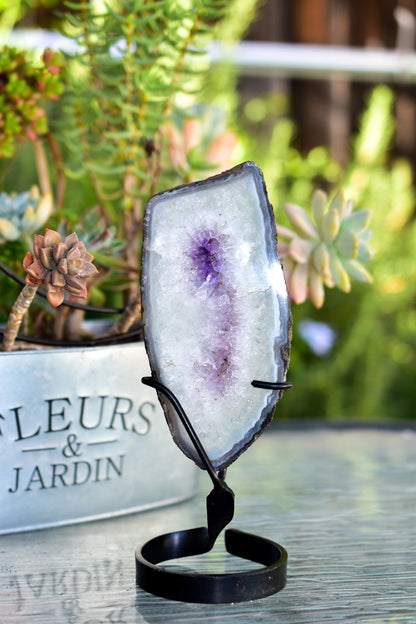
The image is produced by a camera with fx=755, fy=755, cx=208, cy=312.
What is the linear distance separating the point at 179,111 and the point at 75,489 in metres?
0.31

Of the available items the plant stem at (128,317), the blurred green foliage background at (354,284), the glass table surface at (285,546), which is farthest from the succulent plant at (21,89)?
the blurred green foliage background at (354,284)

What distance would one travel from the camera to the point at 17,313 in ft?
1.37

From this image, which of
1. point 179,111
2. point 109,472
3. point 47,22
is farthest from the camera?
point 47,22

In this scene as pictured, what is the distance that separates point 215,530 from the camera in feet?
1.31

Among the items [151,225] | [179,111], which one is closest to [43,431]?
[151,225]

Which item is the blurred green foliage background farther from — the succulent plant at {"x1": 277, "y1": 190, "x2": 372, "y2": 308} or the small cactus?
the small cactus

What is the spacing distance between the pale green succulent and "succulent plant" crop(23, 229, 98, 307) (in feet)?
0.43

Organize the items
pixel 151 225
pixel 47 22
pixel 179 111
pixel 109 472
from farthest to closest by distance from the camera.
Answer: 1. pixel 47 22
2. pixel 179 111
3. pixel 109 472
4. pixel 151 225

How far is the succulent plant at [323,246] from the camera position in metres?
0.48

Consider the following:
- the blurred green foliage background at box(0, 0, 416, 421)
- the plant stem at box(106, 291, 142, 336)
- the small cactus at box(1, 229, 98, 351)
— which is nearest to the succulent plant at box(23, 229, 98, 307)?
the small cactus at box(1, 229, 98, 351)

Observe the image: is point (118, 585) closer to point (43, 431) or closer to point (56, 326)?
point (43, 431)

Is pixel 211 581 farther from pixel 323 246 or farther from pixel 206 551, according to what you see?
pixel 323 246

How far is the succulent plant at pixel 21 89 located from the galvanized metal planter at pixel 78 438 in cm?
16

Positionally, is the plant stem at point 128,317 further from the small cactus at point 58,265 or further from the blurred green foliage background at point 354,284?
the blurred green foliage background at point 354,284
